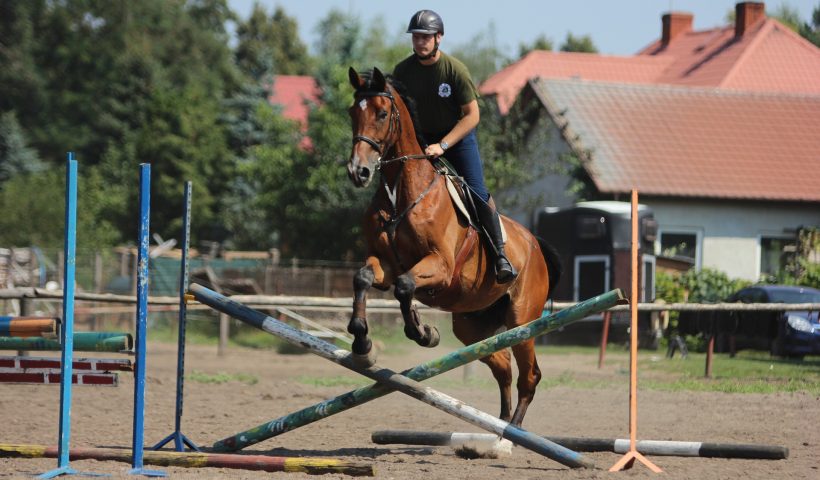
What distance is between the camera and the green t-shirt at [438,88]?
804 cm

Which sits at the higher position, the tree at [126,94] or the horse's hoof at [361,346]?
the tree at [126,94]

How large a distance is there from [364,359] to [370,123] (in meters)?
1.50

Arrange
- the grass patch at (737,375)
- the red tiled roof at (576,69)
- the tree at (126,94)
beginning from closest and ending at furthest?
the grass patch at (737,375) → the red tiled roof at (576,69) → the tree at (126,94)

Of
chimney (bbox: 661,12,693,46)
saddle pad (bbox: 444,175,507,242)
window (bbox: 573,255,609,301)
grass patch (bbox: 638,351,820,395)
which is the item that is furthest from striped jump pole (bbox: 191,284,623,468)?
chimney (bbox: 661,12,693,46)

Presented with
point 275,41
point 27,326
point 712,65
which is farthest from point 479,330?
point 275,41

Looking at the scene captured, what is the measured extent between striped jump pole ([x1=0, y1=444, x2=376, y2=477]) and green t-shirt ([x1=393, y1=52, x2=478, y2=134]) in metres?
2.65

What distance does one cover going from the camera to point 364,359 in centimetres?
693

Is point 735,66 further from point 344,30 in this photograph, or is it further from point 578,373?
point 578,373

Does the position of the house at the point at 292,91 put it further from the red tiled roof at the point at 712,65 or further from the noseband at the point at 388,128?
the noseband at the point at 388,128

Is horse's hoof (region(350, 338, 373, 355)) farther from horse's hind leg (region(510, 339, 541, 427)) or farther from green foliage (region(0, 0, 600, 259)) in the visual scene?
green foliage (region(0, 0, 600, 259))

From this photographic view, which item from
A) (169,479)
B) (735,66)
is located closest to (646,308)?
(169,479)

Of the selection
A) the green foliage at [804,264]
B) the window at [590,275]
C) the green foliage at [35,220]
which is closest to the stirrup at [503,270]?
the window at [590,275]

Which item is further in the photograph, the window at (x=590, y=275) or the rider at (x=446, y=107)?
the window at (x=590, y=275)

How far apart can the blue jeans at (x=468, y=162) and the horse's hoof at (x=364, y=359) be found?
195cm
